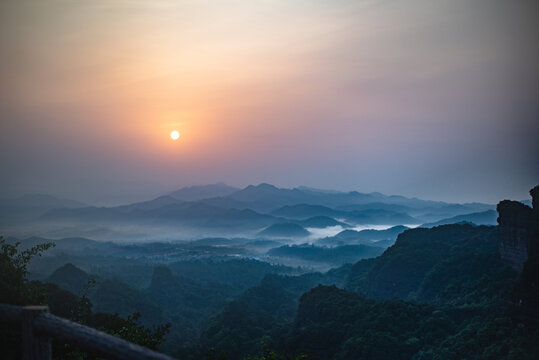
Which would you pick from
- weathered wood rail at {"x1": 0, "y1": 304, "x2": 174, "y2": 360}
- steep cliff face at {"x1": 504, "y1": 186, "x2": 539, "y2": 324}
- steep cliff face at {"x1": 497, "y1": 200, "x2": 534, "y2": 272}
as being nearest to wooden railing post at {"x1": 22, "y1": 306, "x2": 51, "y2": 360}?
weathered wood rail at {"x1": 0, "y1": 304, "x2": 174, "y2": 360}

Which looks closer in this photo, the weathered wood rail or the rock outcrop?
the weathered wood rail

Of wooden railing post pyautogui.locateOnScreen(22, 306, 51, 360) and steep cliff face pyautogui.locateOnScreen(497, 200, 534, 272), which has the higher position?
wooden railing post pyautogui.locateOnScreen(22, 306, 51, 360)

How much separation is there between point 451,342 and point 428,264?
32747mm

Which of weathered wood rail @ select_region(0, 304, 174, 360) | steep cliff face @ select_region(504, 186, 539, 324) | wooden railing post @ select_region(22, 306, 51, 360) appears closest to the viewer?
weathered wood rail @ select_region(0, 304, 174, 360)

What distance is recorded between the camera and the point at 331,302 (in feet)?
146

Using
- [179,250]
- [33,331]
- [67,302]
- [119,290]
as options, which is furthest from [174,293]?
[179,250]

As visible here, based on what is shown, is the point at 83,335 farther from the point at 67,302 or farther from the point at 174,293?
the point at 174,293

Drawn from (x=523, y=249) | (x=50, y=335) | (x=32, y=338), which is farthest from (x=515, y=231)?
(x=32, y=338)

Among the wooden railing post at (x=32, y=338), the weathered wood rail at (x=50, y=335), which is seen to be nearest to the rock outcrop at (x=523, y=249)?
the weathered wood rail at (x=50, y=335)

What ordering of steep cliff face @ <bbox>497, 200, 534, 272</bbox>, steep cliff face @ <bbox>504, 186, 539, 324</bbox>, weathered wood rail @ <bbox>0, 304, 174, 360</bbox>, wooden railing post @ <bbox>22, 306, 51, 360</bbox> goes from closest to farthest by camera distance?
weathered wood rail @ <bbox>0, 304, 174, 360</bbox> < wooden railing post @ <bbox>22, 306, 51, 360</bbox> < steep cliff face @ <bbox>504, 186, 539, 324</bbox> < steep cliff face @ <bbox>497, 200, 534, 272</bbox>

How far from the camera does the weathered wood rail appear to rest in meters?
4.50

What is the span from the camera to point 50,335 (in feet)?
16.1

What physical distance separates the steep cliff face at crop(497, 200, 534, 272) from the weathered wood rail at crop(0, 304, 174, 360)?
48.2m

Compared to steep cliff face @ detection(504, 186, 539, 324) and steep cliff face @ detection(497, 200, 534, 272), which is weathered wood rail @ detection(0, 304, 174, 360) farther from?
steep cliff face @ detection(497, 200, 534, 272)
